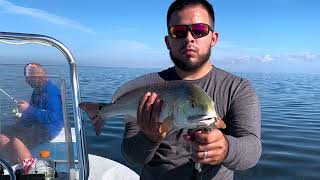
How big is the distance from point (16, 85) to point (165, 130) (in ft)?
8.44

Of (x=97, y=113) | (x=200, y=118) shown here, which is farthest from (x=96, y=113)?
(x=200, y=118)

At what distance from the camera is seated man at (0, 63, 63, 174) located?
4.49 metres

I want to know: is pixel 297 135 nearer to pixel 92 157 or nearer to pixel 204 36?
pixel 92 157

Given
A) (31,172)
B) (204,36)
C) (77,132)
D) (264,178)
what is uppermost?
(204,36)

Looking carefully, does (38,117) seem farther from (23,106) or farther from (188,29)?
(188,29)

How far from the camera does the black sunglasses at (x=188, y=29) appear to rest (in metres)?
3.54

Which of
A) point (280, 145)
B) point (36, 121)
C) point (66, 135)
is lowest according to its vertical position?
point (280, 145)

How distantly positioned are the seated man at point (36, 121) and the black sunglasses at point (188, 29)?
A: 189 cm

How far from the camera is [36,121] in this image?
15.5 feet

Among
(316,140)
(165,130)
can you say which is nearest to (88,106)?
(165,130)

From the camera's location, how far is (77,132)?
4.23 m

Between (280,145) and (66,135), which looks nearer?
(66,135)

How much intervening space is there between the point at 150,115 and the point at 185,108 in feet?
1.00

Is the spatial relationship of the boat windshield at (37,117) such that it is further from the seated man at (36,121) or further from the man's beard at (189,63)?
the man's beard at (189,63)
